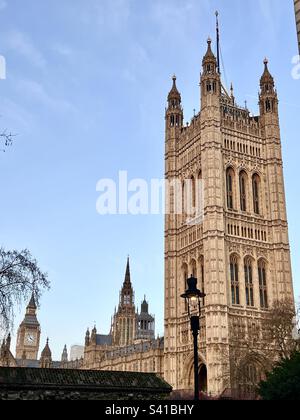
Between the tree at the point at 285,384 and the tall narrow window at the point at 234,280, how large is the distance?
40.7 m

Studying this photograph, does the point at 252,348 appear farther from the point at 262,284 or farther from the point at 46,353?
the point at 46,353

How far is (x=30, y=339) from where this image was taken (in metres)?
177

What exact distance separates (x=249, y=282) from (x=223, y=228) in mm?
7332

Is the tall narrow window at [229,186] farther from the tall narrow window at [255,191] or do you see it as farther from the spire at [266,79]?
the spire at [266,79]

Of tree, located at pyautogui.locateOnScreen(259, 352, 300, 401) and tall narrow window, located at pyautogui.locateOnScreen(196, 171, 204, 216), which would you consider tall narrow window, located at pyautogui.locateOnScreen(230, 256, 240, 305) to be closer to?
tall narrow window, located at pyautogui.locateOnScreen(196, 171, 204, 216)

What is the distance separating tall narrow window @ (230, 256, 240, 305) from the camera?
61625mm

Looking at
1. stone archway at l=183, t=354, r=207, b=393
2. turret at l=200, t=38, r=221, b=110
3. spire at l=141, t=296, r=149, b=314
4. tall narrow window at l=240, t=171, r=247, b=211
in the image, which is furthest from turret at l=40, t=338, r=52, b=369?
turret at l=200, t=38, r=221, b=110

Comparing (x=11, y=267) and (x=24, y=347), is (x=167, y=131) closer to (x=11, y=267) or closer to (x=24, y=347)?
(x=11, y=267)

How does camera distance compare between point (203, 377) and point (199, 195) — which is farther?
point (199, 195)

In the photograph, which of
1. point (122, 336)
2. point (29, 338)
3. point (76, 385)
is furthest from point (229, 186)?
point (29, 338)

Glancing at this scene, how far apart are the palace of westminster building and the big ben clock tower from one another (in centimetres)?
11775

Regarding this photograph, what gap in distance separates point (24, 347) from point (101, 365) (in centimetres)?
6908

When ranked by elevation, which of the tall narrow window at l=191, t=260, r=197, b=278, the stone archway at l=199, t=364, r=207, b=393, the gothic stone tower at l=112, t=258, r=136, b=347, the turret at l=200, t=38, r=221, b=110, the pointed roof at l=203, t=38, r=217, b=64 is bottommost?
the stone archway at l=199, t=364, r=207, b=393
